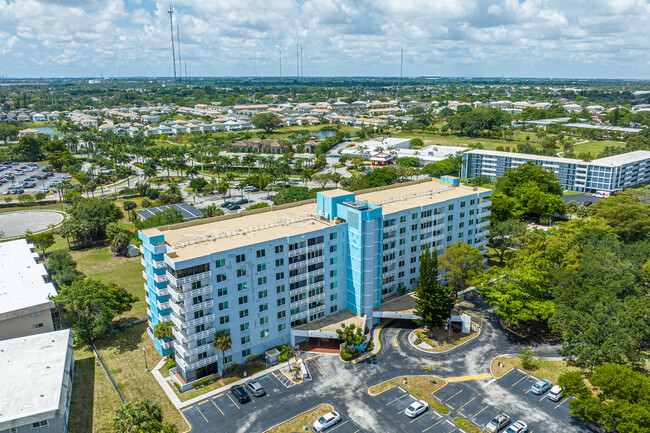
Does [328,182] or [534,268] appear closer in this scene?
[534,268]

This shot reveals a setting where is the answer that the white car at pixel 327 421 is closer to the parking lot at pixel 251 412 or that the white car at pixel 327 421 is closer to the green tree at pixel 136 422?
the parking lot at pixel 251 412

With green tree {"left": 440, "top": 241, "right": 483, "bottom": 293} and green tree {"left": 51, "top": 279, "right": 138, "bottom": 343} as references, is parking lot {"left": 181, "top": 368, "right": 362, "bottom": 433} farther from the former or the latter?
green tree {"left": 440, "top": 241, "right": 483, "bottom": 293}

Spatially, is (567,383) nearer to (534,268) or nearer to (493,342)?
(493,342)

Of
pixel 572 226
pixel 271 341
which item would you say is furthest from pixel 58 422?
pixel 572 226

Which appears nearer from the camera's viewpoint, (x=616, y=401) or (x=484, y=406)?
(x=616, y=401)

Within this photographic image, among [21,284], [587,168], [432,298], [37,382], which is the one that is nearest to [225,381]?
[37,382]

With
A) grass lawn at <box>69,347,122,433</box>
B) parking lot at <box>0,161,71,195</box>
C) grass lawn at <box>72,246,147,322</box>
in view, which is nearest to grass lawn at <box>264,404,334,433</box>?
grass lawn at <box>69,347,122,433</box>

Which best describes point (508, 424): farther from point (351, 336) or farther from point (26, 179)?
point (26, 179)

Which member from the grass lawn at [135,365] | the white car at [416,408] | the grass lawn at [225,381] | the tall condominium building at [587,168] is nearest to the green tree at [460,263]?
the white car at [416,408]
